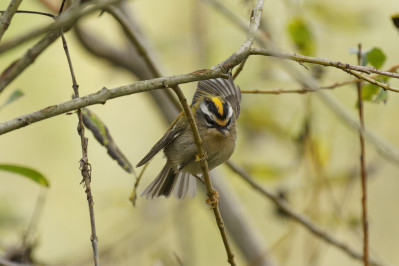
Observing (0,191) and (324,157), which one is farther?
(0,191)

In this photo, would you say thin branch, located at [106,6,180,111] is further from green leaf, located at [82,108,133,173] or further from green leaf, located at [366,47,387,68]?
green leaf, located at [366,47,387,68]

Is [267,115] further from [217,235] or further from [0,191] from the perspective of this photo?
[0,191]

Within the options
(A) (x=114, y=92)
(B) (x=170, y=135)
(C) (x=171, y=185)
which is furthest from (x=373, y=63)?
(C) (x=171, y=185)

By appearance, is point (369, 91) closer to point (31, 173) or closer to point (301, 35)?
point (301, 35)

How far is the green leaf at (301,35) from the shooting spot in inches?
125

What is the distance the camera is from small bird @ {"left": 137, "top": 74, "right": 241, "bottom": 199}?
3045 millimetres

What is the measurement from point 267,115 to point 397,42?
2285mm

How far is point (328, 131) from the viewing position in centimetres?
442

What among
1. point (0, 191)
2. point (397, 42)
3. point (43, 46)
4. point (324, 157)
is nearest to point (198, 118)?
point (324, 157)

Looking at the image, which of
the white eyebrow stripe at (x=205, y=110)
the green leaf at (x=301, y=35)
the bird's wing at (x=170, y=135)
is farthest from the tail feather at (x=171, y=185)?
the green leaf at (x=301, y=35)

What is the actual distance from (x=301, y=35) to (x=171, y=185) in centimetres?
105

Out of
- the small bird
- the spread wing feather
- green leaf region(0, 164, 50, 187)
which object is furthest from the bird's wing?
green leaf region(0, 164, 50, 187)

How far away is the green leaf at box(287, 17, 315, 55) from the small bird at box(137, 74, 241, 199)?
0.41m

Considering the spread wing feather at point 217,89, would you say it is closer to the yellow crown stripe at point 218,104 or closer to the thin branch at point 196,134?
the yellow crown stripe at point 218,104
